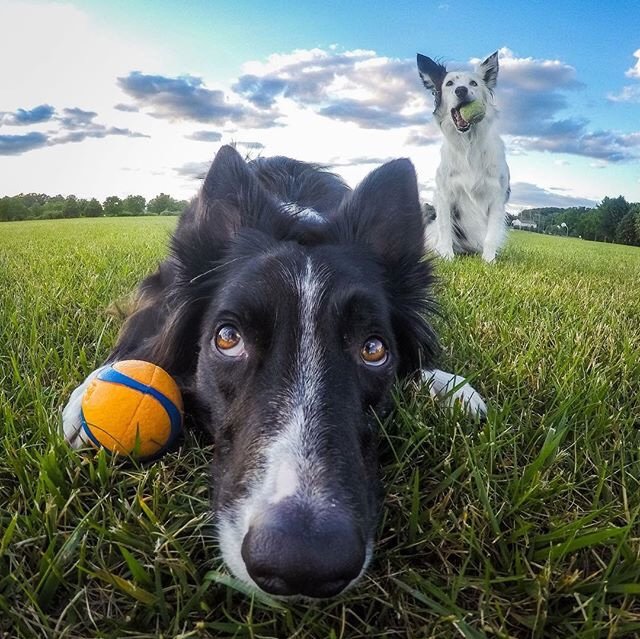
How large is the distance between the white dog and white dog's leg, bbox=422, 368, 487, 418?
352 inches

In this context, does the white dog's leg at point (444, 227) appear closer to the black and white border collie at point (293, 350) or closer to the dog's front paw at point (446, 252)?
the dog's front paw at point (446, 252)

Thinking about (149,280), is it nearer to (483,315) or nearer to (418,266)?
(418,266)

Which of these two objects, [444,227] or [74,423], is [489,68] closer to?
[444,227]

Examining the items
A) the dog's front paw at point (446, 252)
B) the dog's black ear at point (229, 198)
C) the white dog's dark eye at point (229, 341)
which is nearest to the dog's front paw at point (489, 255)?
the dog's front paw at point (446, 252)

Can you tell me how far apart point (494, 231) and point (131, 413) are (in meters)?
11.2

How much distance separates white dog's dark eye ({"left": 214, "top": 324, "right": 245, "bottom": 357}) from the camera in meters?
3.08

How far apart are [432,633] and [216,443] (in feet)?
4.54

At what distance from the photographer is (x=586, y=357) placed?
4.64 m

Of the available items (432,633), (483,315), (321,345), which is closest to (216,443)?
(321,345)

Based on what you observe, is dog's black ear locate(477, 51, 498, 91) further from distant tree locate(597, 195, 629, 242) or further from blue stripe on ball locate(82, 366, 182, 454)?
distant tree locate(597, 195, 629, 242)

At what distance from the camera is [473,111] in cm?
1282

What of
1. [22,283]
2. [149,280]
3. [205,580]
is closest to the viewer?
[205,580]

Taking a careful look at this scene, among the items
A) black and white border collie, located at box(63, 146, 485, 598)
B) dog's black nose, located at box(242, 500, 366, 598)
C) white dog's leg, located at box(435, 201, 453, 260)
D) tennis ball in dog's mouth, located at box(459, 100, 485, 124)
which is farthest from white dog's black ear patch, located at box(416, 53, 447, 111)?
dog's black nose, located at box(242, 500, 366, 598)

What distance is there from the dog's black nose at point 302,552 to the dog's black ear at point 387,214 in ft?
7.22
